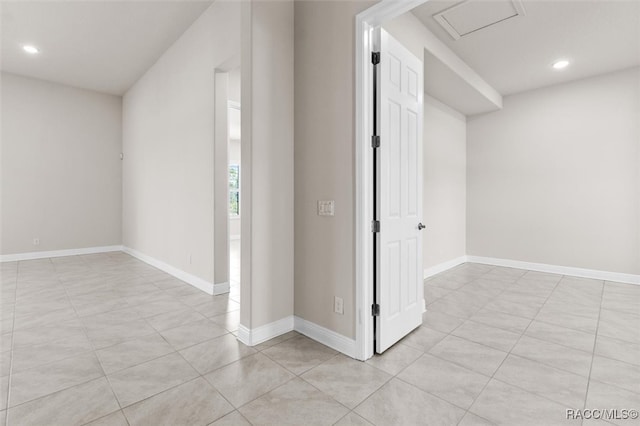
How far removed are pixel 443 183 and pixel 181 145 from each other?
412 cm

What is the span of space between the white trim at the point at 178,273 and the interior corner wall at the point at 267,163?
4.70 feet

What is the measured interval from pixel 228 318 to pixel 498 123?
547cm

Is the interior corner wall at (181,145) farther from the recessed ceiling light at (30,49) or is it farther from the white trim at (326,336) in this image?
the white trim at (326,336)

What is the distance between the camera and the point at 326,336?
241 cm

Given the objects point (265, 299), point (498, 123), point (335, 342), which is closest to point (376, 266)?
point (335, 342)

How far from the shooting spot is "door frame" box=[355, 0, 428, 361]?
2.15 meters

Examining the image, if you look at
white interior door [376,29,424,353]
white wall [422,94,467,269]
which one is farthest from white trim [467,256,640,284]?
white interior door [376,29,424,353]

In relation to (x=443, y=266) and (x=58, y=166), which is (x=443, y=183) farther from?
(x=58, y=166)

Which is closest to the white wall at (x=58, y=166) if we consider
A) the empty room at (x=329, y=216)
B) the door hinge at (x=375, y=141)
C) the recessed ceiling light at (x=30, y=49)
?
the empty room at (x=329, y=216)

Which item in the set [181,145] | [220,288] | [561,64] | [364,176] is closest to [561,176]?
[561,64]

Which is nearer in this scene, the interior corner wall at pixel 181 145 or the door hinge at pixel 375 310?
the door hinge at pixel 375 310

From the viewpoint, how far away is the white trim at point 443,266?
4.56 metres

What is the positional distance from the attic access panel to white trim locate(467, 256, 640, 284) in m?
3.86

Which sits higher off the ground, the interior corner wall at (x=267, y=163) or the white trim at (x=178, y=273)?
the interior corner wall at (x=267, y=163)
